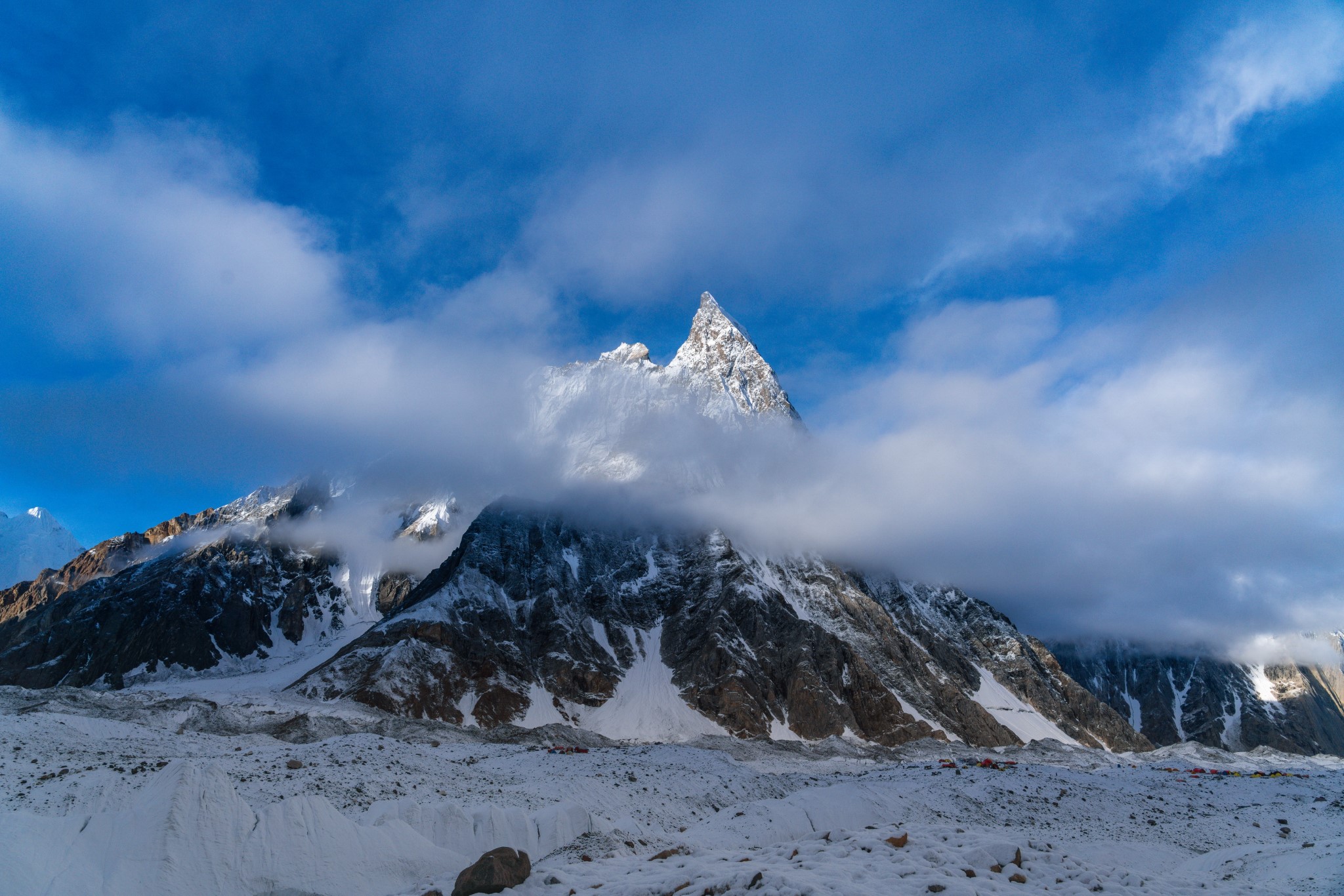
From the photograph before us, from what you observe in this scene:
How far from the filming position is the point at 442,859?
19.7 meters

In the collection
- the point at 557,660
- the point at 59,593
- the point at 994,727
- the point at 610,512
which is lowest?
the point at 994,727

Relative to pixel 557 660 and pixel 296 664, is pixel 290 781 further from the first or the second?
pixel 296 664

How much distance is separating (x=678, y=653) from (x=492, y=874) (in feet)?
414

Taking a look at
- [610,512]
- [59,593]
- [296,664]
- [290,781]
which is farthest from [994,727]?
[59,593]

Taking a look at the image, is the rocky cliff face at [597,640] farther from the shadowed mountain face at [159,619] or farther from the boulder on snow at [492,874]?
the boulder on snow at [492,874]

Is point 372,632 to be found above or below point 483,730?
above

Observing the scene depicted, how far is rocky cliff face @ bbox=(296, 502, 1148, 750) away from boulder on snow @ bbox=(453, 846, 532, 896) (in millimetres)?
95509

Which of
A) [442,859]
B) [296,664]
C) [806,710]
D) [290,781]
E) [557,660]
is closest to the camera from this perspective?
[442,859]

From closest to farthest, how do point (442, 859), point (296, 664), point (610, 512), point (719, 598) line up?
point (442, 859) → point (719, 598) → point (296, 664) → point (610, 512)

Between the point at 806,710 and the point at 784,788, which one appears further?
the point at 806,710

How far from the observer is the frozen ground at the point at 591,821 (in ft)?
47.9

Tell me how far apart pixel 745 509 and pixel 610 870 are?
171m

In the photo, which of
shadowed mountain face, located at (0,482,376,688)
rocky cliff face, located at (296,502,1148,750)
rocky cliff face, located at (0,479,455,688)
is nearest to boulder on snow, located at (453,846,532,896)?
rocky cliff face, located at (296,502,1148,750)

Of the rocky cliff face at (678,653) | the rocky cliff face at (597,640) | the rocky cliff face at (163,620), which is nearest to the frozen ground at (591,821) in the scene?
the rocky cliff face at (678,653)
